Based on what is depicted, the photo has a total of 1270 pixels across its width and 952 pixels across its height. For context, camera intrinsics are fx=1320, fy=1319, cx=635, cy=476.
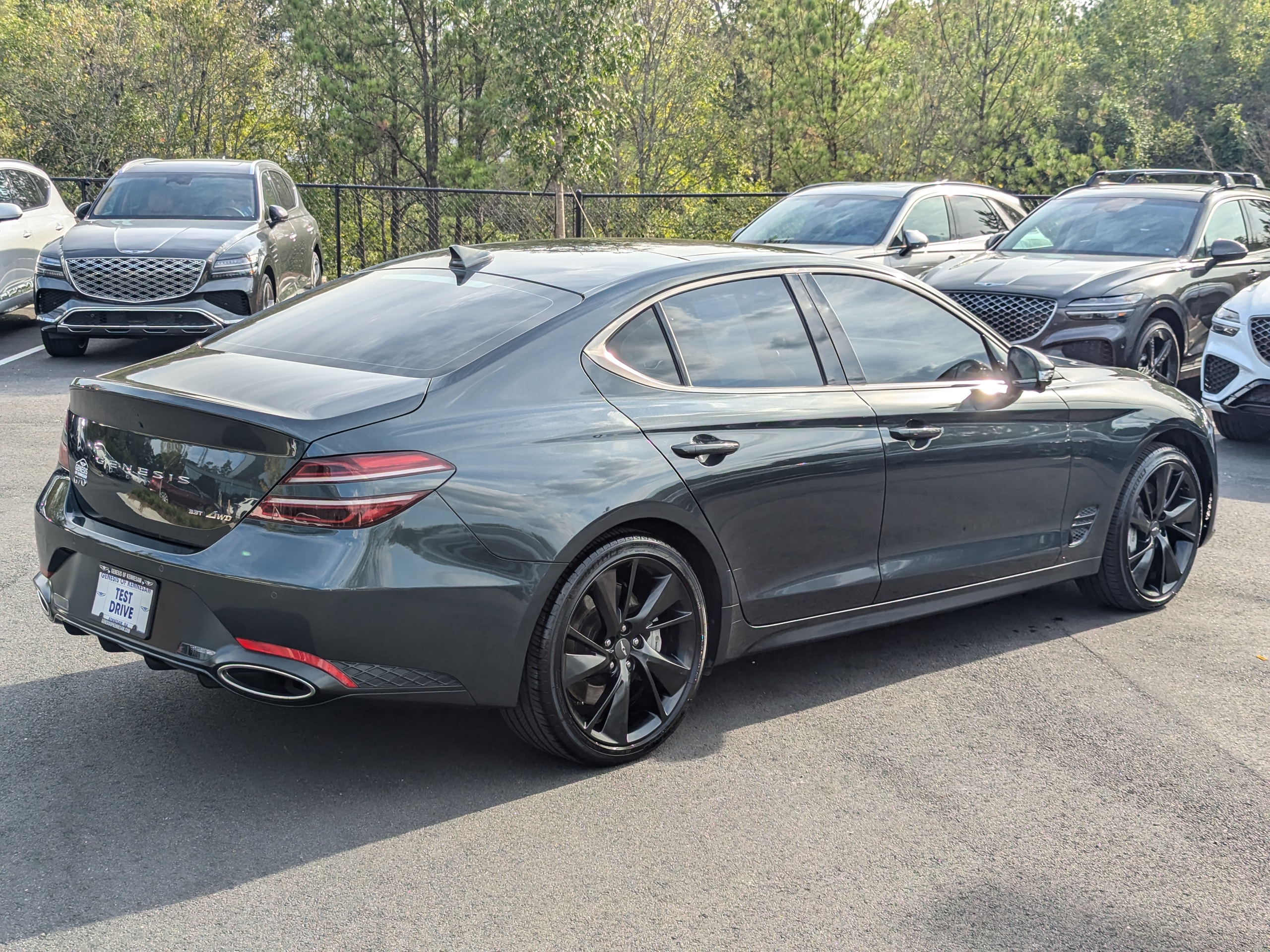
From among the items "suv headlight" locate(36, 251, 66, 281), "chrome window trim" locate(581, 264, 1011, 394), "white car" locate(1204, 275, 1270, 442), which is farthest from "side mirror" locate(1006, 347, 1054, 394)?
"suv headlight" locate(36, 251, 66, 281)

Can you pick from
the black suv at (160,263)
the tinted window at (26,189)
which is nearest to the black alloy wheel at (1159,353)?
the black suv at (160,263)

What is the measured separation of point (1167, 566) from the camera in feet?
19.7

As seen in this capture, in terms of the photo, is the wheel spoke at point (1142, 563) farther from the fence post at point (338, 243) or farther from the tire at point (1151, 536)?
the fence post at point (338, 243)

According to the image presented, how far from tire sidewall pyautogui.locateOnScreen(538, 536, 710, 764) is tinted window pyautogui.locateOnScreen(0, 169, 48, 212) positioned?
11.6 metres

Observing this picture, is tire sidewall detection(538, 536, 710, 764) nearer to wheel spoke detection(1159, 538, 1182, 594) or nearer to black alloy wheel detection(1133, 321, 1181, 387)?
wheel spoke detection(1159, 538, 1182, 594)

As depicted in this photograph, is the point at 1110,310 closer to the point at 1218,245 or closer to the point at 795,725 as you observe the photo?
the point at 1218,245

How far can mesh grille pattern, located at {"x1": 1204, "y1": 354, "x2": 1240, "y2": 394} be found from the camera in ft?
31.8

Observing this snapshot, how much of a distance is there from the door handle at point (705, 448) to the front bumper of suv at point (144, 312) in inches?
317

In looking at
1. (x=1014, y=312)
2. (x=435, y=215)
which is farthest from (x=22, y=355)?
(x=1014, y=312)

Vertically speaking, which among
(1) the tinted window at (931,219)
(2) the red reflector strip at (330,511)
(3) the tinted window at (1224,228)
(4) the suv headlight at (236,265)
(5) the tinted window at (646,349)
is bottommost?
(4) the suv headlight at (236,265)

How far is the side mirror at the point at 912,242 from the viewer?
11.8 meters

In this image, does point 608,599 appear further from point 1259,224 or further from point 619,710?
point 1259,224

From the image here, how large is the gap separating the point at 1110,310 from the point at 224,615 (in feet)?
26.9

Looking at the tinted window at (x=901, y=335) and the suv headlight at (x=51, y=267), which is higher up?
the tinted window at (x=901, y=335)
